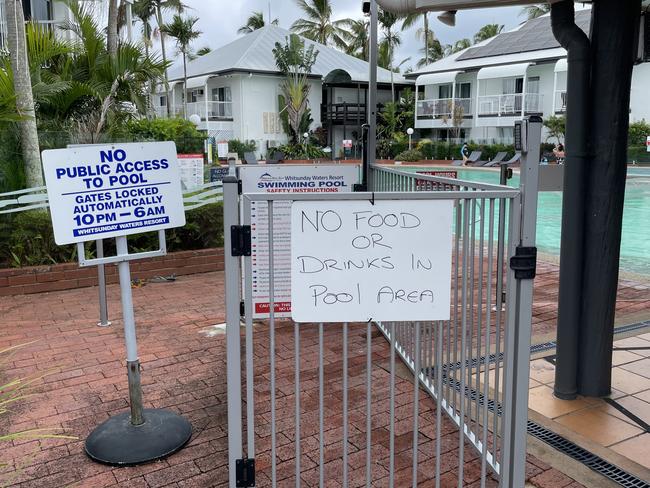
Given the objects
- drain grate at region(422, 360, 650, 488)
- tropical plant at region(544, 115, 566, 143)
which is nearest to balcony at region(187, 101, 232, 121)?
tropical plant at region(544, 115, 566, 143)

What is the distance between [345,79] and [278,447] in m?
38.1

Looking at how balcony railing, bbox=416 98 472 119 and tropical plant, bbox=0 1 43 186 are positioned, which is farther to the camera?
balcony railing, bbox=416 98 472 119

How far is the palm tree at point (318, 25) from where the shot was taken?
51.8m

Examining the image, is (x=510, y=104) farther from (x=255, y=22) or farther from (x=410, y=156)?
(x=255, y=22)

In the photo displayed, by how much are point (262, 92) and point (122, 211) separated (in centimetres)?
3774

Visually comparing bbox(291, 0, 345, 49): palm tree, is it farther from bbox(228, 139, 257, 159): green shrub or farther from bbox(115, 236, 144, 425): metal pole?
bbox(115, 236, 144, 425): metal pole

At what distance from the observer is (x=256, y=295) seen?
505 centimetres

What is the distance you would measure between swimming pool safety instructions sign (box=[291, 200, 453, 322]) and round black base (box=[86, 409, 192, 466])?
1.51m

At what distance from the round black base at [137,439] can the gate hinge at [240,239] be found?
155 centimetres

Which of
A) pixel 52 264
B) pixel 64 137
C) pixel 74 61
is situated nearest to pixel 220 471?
pixel 52 264


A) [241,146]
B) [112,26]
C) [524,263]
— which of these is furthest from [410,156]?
[524,263]

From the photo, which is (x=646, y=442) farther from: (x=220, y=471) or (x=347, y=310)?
(x=220, y=471)

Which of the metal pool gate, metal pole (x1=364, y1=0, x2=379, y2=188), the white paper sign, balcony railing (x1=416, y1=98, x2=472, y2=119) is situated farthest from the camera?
balcony railing (x1=416, y1=98, x2=472, y2=119)

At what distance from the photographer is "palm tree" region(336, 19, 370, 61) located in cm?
5362
